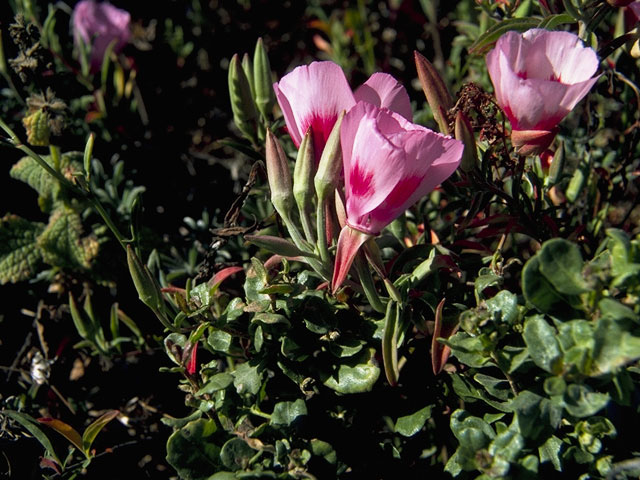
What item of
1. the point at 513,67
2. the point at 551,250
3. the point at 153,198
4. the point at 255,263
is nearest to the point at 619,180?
the point at 513,67

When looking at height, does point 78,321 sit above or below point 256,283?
below

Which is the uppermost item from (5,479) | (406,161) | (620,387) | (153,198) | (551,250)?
(406,161)

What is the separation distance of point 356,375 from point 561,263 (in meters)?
0.44

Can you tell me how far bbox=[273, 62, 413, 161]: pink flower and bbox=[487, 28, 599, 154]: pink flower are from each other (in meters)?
0.19

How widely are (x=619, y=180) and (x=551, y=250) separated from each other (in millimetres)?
867

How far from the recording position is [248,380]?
114 cm

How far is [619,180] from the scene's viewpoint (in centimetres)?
162

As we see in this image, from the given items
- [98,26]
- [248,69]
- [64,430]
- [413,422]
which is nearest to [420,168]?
[413,422]

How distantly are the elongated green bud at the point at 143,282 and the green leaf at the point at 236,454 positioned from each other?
0.31 m

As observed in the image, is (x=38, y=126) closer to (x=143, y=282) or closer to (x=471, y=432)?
(x=143, y=282)

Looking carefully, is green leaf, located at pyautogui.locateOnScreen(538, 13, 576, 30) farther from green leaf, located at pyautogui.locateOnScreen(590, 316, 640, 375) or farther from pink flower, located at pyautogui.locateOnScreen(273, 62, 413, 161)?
green leaf, located at pyautogui.locateOnScreen(590, 316, 640, 375)

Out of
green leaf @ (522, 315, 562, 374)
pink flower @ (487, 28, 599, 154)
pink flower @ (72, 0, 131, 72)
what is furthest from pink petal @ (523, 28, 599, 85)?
pink flower @ (72, 0, 131, 72)

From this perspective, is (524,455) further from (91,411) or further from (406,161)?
(91,411)

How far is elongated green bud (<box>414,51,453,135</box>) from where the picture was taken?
3.77ft
